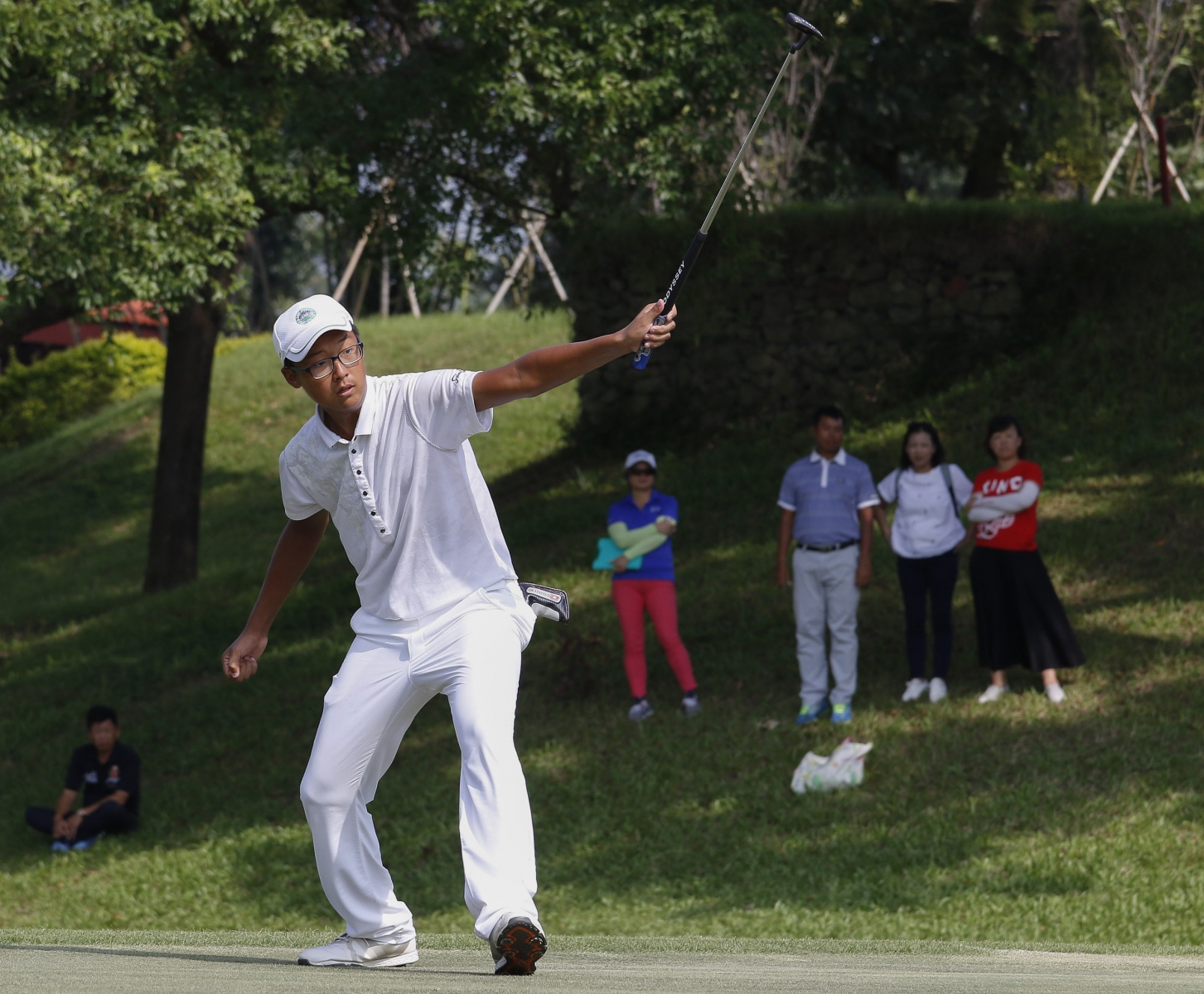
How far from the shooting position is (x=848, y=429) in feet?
54.1

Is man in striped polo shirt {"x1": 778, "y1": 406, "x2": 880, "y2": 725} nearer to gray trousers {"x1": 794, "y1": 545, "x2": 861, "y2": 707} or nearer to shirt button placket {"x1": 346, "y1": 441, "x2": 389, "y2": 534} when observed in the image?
gray trousers {"x1": 794, "y1": 545, "x2": 861, "y2": 707}

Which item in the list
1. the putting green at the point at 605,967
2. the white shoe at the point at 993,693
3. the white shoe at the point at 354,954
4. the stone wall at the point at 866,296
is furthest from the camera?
the stone wall at the point at 866,296

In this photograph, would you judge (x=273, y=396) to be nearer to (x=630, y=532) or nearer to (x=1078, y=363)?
(x=1078, y=363)

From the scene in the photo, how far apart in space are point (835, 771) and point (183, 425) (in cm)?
1051

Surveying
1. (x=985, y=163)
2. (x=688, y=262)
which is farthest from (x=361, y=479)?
(x=985, y=163)

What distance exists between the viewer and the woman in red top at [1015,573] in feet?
32.3

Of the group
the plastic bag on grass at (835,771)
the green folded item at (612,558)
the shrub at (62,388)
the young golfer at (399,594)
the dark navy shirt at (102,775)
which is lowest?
the plastic bag on grass at (835,771)

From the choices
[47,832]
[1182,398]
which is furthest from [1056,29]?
[47,832]

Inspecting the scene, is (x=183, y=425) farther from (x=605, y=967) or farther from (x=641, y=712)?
(x=605, y=967)

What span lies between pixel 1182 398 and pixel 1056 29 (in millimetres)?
10849

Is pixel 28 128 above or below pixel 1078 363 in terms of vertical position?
above

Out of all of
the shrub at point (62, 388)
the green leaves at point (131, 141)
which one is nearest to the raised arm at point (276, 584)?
the green leaves at point (131, 141)

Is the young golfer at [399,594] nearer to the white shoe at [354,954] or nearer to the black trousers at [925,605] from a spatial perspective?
the white shoe at [354,954]

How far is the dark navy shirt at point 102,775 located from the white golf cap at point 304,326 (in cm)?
751
